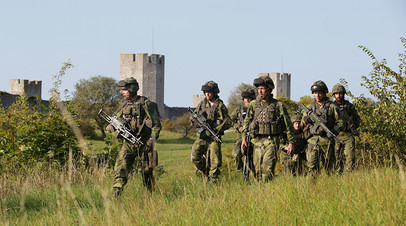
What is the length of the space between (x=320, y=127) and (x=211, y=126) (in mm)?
1867

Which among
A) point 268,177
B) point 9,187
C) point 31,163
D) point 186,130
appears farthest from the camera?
point 186,130

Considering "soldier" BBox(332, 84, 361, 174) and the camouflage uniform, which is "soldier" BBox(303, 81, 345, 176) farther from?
the camouflage uniform

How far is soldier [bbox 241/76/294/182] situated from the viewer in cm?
785

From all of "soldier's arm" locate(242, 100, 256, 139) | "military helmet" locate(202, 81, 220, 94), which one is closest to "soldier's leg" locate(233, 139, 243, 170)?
"military helmet" locate(202, 81, 220, 94)

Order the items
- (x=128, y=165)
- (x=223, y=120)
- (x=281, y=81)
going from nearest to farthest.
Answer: (x=128, y=165) < (x=223, y=120) < (x=281, y=81)

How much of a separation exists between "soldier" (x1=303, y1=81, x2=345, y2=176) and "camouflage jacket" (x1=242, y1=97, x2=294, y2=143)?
1.21 m

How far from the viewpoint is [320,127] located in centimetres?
923

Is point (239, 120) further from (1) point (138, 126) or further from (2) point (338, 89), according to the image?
(1) point (138, 126)

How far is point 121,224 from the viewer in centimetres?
504

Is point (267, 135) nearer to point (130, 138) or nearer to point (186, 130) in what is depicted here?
point (130, 138)

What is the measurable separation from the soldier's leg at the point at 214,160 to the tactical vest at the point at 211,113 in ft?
1.15

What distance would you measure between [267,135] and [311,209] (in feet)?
10.0

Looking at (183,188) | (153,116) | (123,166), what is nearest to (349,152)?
(183,188)

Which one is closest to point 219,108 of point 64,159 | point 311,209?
point 64,159
